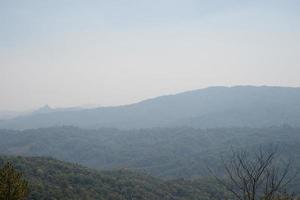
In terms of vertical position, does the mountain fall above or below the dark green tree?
below

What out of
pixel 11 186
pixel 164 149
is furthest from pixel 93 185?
pixel 164 149

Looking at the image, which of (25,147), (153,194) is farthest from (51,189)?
(25,147)

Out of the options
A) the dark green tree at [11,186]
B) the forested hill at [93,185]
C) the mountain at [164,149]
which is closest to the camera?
the dark green tree at [11,186]

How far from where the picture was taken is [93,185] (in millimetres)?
56656

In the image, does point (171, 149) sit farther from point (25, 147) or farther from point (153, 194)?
point (153, 194)

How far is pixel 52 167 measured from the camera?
61781mm

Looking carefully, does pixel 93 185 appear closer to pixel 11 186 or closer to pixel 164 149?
pixel 11 186

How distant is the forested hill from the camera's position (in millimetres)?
48594

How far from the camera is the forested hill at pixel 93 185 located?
48594 mm

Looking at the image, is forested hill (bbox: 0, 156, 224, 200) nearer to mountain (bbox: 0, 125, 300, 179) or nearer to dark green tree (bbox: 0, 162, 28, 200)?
dark green tree (bbox: 0, 162, 28, 200)

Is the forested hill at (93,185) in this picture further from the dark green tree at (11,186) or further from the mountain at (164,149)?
the mountain at (164,149)

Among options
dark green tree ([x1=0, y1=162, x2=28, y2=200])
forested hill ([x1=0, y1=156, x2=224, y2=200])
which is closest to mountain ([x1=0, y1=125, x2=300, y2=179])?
forested hill ([x1=0, y1=156, x2=224, y2=200])

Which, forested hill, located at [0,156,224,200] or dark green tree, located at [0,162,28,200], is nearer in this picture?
dark green tree, located at [0,162,28,200]

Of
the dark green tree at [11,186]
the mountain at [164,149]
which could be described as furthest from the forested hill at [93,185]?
the mountain at [164,149]
